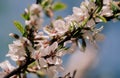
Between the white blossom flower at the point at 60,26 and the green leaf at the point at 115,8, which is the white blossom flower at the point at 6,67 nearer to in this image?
the white blossom flower at the point at 60,26

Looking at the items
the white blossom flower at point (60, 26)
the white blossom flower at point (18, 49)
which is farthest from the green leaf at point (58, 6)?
the white blossom flower at point (18, 49)

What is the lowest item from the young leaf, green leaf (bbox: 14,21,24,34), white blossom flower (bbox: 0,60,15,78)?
white blossom flower (bbox: 0,60,15,78)

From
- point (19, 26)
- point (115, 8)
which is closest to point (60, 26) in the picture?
point (19, 26)

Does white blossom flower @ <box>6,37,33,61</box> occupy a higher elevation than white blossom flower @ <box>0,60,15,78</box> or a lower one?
higher

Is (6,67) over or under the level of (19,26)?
under

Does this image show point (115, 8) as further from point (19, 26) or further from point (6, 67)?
point (6, 67)

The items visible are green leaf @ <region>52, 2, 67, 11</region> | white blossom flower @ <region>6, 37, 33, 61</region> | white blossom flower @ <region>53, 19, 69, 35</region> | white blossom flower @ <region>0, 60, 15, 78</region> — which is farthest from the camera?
green leaf @ <region>52, 2, 67, 11</region>

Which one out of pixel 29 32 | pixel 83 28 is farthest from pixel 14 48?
pixel 83 28

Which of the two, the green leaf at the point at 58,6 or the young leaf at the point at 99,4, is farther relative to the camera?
the green leaf at the point at 58,6

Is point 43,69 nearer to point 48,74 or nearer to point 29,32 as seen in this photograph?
point 48,74

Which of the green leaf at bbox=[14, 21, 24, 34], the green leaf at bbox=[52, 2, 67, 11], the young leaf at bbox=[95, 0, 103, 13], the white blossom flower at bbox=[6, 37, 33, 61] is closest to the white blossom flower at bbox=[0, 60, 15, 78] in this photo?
the white blossom flower at bbox=[6, 37, 33, 61]

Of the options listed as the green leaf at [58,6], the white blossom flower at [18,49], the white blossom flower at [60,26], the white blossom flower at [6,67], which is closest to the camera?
the white blossom flower at [18,49]

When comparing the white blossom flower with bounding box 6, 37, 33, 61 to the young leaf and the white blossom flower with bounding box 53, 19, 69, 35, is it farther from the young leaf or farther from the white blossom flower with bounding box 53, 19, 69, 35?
the young leaf
